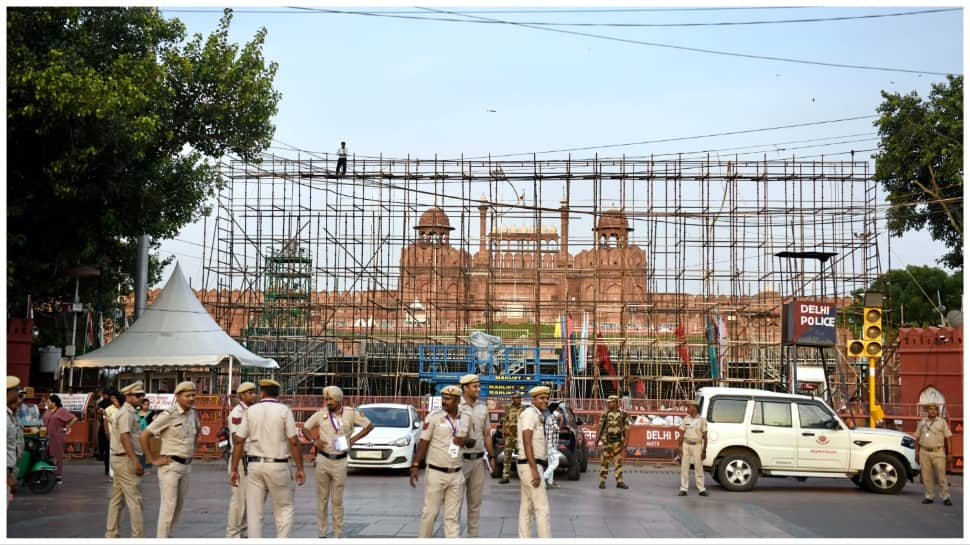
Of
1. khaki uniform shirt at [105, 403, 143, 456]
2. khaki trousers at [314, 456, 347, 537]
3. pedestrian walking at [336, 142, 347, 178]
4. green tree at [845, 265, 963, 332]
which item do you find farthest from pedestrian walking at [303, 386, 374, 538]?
green tree at [845, 265, 963, 332]

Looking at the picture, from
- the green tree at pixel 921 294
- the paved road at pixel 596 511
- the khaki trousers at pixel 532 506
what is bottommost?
the paved road at pixel 596 511

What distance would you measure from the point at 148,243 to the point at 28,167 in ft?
21.6

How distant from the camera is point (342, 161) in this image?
3158 centimetres

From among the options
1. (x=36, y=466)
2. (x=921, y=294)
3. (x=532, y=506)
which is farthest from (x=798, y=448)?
(x=921, y=294)

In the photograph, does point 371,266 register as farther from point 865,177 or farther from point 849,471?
point 849,471

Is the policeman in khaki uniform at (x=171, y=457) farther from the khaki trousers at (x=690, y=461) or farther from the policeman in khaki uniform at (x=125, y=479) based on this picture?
the khaki trousers at (x=690, y=461)

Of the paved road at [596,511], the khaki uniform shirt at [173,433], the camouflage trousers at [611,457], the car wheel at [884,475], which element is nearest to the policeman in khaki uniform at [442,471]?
the paved road at [596,511]

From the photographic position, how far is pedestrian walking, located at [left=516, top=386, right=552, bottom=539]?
29.0ft

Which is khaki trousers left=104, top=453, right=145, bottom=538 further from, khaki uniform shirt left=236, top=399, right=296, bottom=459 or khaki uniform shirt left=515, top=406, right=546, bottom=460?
khaki uniform shirt left=515, top=406, right=546, bottom=460

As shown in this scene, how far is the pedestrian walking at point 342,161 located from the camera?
102ft

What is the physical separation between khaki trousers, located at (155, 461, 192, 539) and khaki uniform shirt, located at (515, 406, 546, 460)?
265 cm

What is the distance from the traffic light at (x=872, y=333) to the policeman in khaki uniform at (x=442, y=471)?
1015cm

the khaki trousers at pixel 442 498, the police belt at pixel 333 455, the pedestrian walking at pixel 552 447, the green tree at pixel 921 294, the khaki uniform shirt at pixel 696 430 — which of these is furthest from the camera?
the green tree at pixel 921 294

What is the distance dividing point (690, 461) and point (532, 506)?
6.72 meters
